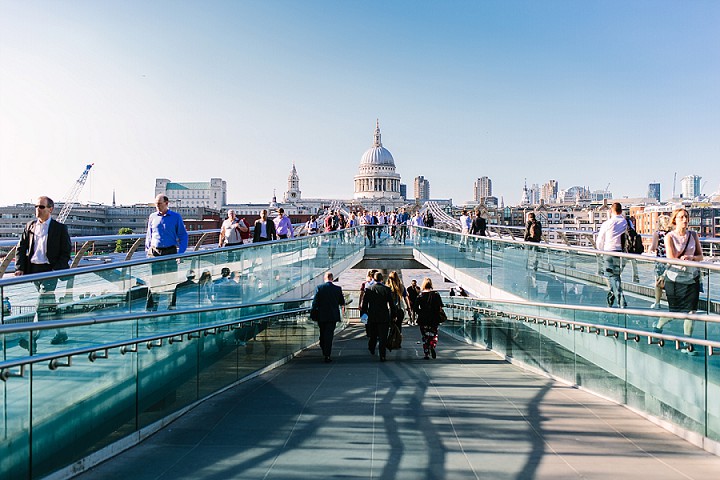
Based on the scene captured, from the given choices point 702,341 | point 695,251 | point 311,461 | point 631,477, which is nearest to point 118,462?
point 311,461

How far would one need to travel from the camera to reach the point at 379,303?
998 cm

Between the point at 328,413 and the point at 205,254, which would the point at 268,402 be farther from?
the point at 205,254

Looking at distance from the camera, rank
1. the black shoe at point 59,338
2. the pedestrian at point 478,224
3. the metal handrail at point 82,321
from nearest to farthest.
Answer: the metal handrail at point 82,321
the black shoe at point 59,338
the pedestrian at point 478,224

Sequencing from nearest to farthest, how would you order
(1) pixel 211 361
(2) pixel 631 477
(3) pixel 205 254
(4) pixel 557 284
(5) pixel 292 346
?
(2) pixel 631 477 → (1) pixel 211 361 → (3) pixel 205 254 → (4) pixel 557 284 → (5) pixel 292 346

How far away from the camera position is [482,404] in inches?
255

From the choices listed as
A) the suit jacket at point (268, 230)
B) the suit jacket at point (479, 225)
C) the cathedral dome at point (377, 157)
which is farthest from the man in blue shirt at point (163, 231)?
the cathedral dome at point (377, 157)

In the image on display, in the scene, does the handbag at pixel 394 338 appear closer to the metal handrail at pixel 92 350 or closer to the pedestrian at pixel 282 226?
the metal handrail at pixel 92 350

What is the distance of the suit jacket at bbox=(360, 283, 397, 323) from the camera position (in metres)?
9.91

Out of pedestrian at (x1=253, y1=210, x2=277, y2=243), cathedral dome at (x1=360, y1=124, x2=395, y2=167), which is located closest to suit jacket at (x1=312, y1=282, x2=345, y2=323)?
pedestrian at (x1=253, y1=210, x2=277, y2=243)

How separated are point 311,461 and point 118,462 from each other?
1390mm

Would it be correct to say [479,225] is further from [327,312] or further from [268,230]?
[327,312]

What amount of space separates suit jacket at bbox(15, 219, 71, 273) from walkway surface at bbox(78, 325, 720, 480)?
2.21 m

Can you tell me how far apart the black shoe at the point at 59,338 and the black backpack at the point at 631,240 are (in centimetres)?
735

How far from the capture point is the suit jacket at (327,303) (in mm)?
9703
